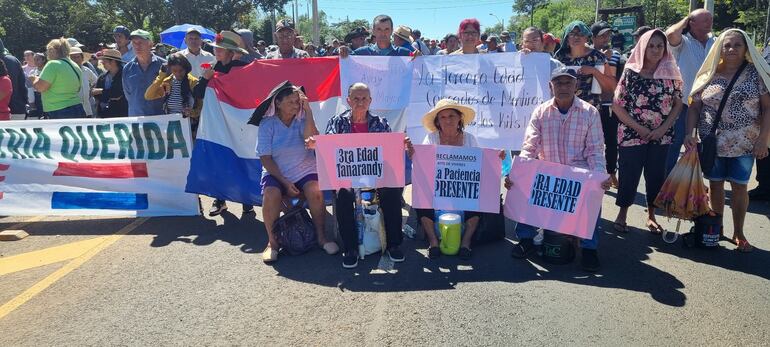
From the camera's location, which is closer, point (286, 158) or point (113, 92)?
point (286, 158)

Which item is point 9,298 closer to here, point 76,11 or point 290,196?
point 290,196

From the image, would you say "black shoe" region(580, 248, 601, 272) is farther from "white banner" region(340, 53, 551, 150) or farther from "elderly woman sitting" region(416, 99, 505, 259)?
"white banner" region(340, 53, 551, 150)

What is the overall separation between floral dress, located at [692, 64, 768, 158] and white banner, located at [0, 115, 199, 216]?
5.19m

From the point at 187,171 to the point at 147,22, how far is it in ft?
158

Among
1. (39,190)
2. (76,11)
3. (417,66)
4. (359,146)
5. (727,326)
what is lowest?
(727,326)

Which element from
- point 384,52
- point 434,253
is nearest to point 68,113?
point 384,52

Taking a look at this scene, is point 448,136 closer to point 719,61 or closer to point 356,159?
point 356,159

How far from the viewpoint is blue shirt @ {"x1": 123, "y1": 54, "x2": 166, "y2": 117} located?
21.1ft

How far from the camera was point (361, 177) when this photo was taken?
464 cm

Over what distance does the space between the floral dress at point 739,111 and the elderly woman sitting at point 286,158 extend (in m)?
3.50

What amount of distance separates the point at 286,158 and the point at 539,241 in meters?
2.40

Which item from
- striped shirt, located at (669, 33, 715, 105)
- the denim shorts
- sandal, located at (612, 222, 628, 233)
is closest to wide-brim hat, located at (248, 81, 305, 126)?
sandal, located at (612, 222, 628, 233)

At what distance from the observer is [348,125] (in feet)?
16.0

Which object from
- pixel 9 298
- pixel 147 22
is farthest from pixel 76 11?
pixel 9 298
